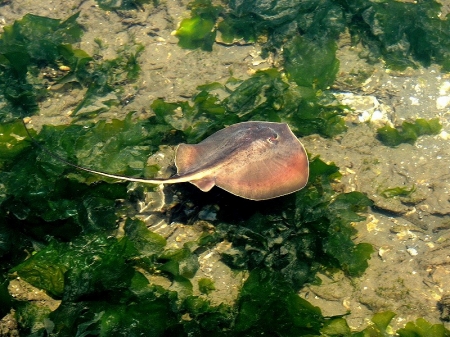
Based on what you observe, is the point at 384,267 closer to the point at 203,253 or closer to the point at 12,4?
the point at 203,253

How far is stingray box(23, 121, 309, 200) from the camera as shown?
370cm

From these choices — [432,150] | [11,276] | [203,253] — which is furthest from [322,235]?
[11,276]

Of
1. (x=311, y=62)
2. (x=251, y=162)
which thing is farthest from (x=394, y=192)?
(x=311, y=62)

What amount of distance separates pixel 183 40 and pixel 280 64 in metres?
1.39

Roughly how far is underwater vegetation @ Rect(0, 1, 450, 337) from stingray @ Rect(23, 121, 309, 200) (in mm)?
257

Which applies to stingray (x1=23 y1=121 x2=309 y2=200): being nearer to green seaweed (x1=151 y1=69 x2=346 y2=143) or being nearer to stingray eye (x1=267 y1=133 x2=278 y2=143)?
stingray eye (x1=267 y1=133 x2=278 y2=143)

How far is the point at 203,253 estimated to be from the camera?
388 cm

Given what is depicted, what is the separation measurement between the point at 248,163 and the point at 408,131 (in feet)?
7.24

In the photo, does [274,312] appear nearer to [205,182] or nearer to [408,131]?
[205,182]

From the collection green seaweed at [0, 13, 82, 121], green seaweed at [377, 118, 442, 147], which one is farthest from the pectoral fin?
green seaweed at [0, 13, 82, 121]

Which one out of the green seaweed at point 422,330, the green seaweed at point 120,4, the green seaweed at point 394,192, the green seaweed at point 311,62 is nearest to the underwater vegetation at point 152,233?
the green seaweed at point 422,330

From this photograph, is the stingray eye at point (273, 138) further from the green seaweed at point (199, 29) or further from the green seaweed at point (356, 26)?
the green seaweed at point (199, 29)

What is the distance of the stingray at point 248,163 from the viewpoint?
3703 mm

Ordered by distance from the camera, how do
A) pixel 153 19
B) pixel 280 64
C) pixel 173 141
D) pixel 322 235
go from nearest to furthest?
pixel 322 235 → pixel 173 141 → pixel 280 64 → pixel 153 19
